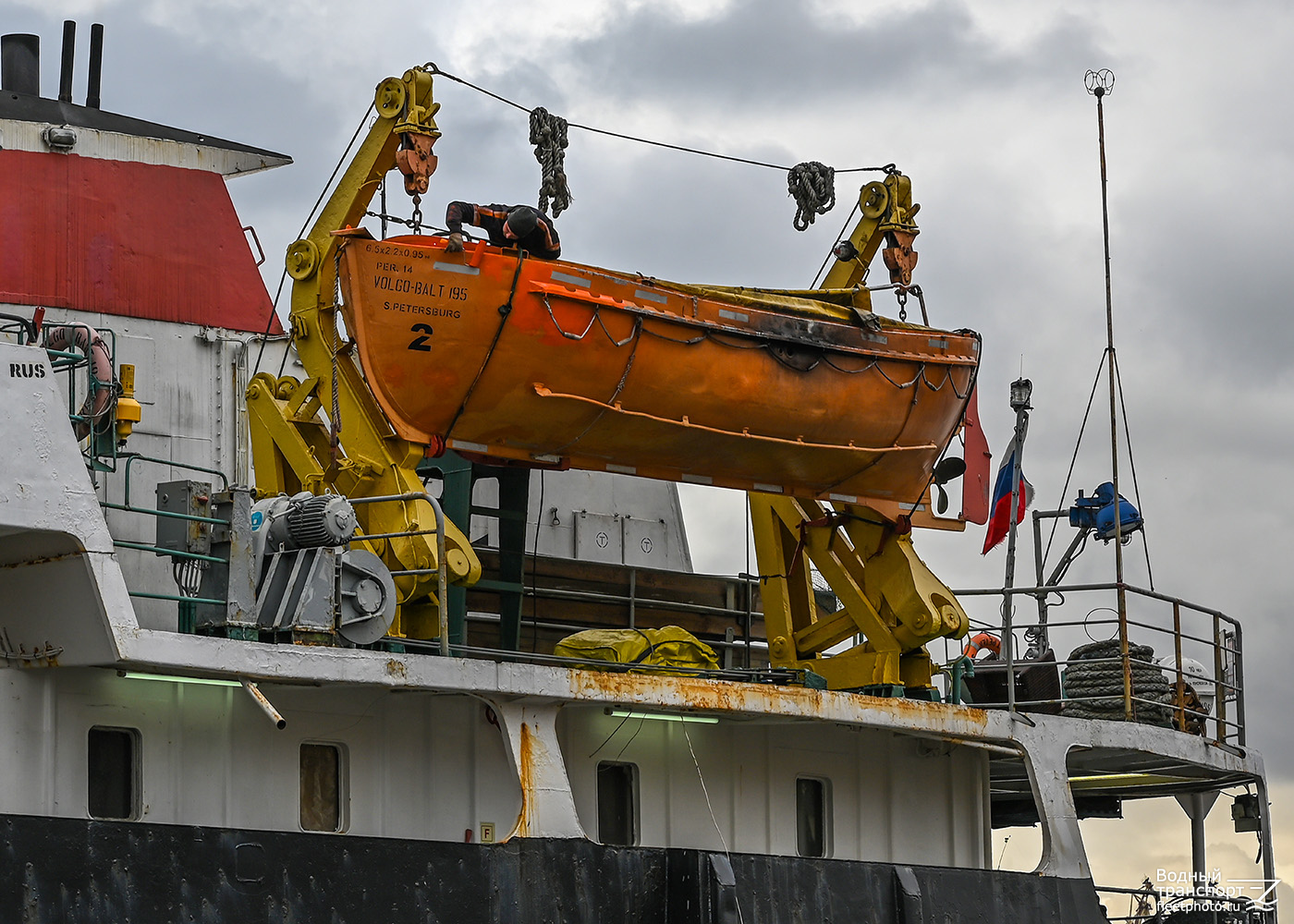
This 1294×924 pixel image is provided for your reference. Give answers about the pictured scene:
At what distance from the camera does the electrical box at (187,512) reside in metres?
11.7

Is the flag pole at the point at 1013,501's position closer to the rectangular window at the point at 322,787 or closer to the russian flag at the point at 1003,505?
the russian flag at the point at 1003,505

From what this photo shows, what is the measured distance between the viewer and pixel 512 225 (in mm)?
13578

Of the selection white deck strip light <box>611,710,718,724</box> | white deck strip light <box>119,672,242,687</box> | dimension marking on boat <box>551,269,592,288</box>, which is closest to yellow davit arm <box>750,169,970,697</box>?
white deck strip light <box>611,710,718,724</box>

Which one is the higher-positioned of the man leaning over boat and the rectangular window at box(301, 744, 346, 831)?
the man leaning over boat

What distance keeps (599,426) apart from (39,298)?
196 inches

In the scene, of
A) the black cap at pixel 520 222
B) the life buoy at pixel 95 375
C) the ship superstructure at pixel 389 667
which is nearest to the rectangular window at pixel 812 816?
the ship superstructure at pixel 389 667

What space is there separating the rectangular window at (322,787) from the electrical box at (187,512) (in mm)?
1495

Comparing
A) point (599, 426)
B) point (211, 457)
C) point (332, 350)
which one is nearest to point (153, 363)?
point (211, 457)

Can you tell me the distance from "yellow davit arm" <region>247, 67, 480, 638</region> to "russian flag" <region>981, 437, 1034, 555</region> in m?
6.87

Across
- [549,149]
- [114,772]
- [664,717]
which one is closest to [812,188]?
[549,149]

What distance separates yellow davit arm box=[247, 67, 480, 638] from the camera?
43.4 ft

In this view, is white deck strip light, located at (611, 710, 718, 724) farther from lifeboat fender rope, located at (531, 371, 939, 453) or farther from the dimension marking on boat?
the dimension marking on boat

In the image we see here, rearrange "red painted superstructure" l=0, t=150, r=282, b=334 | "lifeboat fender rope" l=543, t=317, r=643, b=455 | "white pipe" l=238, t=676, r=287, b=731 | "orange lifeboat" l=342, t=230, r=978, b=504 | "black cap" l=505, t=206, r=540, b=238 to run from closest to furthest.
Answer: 1. "white pipe" l=238, t=676, r=287, b=731
2. "orange lifeboat" l=342, t=230, r=978, b=504
3. "black cap" l=505, t=206, r=540, b=238
4. "lifeboat fender rope" l=543, t=317, r=643, b=455
5. "red painted superstructure" l=0, t=150, r=282, b=334

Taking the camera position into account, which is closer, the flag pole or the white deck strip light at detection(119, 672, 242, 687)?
the white deck strip light at detection(119, 672, 242, 687)
